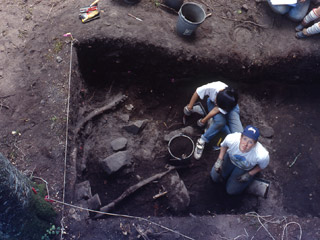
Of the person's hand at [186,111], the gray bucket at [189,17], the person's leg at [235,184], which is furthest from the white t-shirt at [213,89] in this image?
the gray bucket at [189,17]

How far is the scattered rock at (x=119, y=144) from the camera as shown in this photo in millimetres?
4203

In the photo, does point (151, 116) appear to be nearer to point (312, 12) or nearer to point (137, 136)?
point (137, 136)

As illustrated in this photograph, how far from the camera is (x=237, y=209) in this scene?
4.16 meters

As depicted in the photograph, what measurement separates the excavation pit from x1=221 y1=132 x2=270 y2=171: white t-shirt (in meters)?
0.98

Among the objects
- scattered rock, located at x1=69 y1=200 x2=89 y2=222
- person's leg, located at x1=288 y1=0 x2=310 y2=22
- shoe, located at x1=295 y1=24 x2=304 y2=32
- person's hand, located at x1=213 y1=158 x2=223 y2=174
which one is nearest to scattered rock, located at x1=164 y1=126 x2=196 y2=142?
person's hand, located at x1=213 y1=158 x2=223 y2=174

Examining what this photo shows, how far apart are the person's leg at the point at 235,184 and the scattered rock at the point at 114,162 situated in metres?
1.59

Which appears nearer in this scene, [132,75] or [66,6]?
[66,6]

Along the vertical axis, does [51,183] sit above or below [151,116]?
above

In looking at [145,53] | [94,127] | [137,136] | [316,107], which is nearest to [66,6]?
[145,53]

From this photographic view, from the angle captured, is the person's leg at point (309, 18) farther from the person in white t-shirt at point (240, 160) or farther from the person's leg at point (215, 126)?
the person in white t-shirt at point (240, 160)

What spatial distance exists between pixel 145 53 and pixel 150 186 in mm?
2234

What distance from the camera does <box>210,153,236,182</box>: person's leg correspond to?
150 inches

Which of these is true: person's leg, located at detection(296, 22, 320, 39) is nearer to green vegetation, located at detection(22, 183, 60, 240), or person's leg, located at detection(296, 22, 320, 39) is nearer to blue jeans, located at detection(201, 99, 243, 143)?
blue jeans, located at detection(201, 99, 243, 143)

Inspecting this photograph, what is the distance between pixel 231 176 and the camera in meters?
3.89
